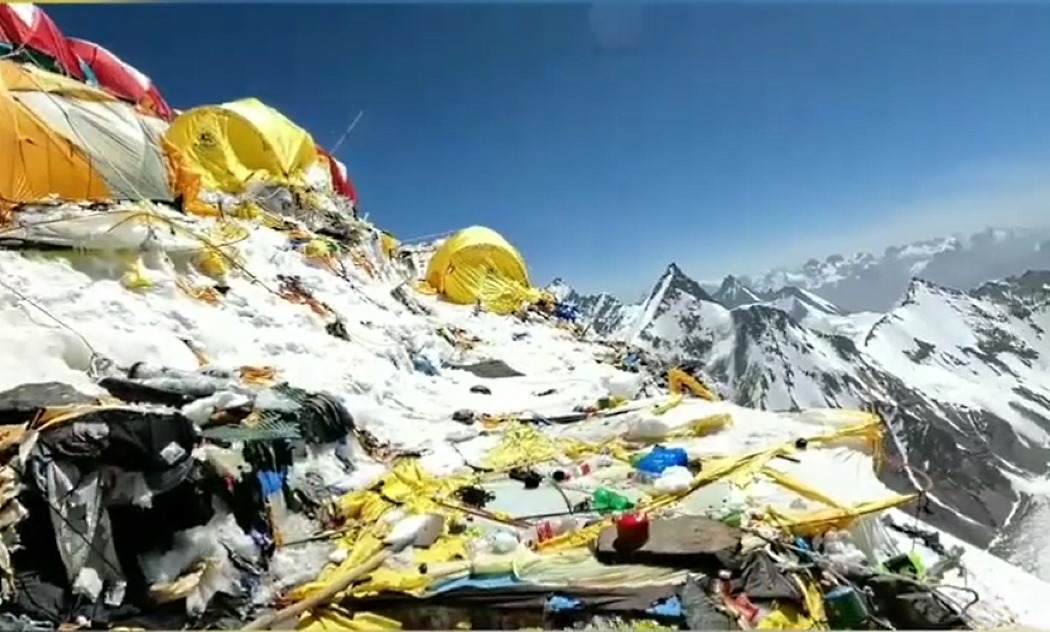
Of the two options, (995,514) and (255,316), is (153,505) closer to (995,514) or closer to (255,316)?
(255,316)

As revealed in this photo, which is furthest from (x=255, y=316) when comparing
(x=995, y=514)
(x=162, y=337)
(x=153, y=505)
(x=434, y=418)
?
(x=995, y=514)

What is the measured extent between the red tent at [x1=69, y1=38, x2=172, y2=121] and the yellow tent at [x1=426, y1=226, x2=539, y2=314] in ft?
14.8

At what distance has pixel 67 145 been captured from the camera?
7223 mm

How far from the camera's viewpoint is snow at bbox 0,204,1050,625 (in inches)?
189

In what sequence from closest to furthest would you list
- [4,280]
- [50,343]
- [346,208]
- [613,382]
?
[50,343] → [4,280] → [613,382] → [346,208]

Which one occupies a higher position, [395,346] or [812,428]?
[395,346]

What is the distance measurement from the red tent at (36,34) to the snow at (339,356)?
3.05m

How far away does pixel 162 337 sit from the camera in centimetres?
582

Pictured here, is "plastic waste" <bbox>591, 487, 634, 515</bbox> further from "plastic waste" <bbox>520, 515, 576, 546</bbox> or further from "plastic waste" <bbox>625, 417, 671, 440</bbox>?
"plastic waste" <bbox>625, 417, 671, 440</bbox>

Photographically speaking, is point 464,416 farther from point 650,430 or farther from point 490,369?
point 490,369

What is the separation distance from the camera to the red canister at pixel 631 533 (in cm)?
370

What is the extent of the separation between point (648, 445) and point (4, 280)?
417 cm

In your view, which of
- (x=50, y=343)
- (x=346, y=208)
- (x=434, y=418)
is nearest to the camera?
(x=50, y=343)

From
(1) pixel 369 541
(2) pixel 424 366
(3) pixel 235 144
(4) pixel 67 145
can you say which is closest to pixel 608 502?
(1) pixel 369 541
